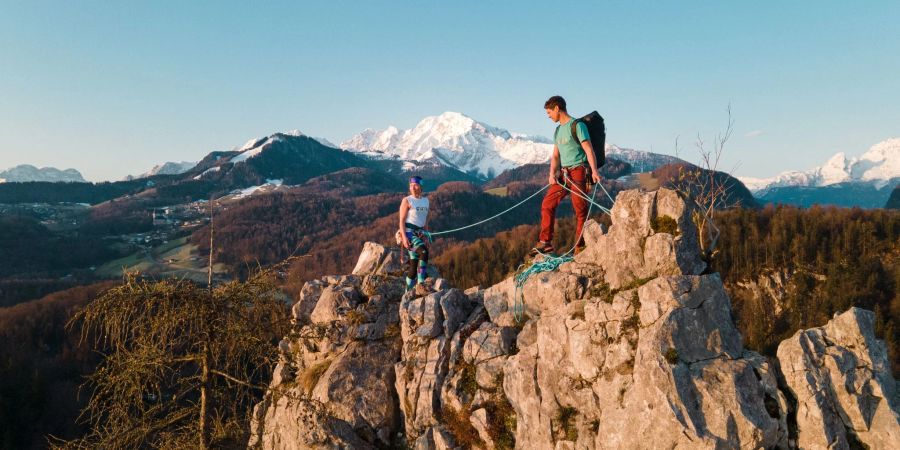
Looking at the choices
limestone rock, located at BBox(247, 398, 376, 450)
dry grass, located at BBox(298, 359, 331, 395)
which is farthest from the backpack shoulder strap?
dry grass, located at BBox(298, 359, 331, 395)

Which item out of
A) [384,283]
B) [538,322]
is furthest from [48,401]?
[538,322]

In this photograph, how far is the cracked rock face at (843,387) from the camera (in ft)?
33.1

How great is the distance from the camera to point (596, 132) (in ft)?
46.9

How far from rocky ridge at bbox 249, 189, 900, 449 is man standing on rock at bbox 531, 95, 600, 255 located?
1329 millimetres

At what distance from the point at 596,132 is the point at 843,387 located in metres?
9.12

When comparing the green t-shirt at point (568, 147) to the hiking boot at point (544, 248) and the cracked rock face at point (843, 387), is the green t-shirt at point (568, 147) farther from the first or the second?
the cracked rock face at point (843, 387)

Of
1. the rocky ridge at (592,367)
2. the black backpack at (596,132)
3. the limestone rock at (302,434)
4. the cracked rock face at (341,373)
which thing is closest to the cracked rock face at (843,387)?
the rocky ridge at (592,367)

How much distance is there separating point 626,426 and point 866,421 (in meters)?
5.34

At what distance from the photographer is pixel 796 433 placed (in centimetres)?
1028

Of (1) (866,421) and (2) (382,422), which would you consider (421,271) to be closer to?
(2) (382,422)

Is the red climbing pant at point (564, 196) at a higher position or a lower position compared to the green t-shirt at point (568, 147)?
lower

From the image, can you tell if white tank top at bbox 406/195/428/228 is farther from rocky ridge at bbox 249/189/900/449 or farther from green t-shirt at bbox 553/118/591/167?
green t-shirt at bbox 553/118/591/167

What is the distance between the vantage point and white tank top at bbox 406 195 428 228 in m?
17.0

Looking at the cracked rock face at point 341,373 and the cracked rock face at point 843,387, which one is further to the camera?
the cracked rock face at point 341,373
